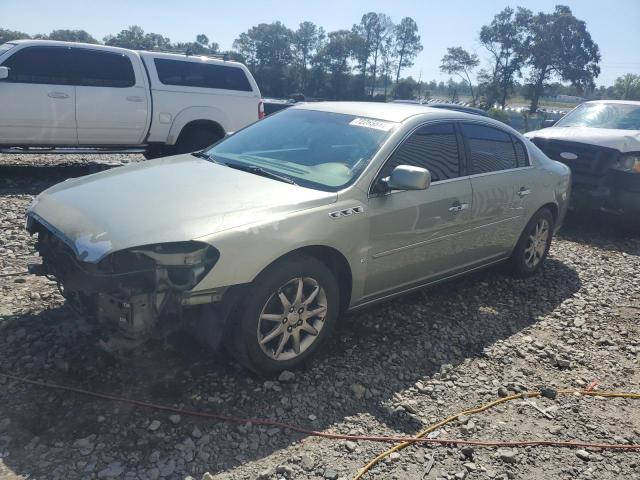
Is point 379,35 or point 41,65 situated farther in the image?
point 379,35

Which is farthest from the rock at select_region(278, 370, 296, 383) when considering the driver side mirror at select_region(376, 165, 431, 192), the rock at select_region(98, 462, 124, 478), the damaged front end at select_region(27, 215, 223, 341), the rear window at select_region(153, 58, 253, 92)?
the rear window at select_region(153, 58, 253, 92)

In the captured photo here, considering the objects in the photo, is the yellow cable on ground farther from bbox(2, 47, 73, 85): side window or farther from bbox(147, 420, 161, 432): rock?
bbox(2, 47, 73, 85): side window

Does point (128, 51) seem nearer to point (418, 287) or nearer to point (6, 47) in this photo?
point (6, 47)

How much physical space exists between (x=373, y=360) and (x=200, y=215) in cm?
155

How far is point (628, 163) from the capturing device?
7.52 m

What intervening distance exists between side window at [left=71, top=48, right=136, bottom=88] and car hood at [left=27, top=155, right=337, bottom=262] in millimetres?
5218

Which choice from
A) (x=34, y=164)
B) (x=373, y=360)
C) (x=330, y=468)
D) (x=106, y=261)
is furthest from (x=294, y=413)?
(x=34, y=164)

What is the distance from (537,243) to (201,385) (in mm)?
3794

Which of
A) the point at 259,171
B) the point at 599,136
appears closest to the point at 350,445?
the point at 259,171

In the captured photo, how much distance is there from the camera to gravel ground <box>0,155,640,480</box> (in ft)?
8.79

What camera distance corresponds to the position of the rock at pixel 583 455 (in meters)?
2.96

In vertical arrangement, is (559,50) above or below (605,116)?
above

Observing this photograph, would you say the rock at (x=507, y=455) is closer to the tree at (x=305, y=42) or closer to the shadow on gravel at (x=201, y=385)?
the shadow on gravel at (x=201, y=385)

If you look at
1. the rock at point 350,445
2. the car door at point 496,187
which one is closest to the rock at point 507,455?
the rock at point 350,445
